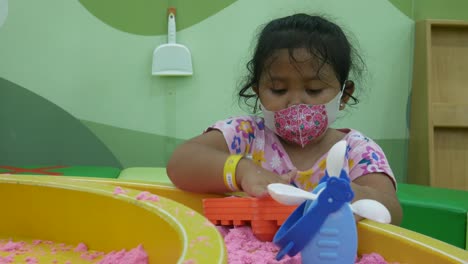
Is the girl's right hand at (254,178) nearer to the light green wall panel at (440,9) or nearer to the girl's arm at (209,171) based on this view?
the girl's arm at (209,171)

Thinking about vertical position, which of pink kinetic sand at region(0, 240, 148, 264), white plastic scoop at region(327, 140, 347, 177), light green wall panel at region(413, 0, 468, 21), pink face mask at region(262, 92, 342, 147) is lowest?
pink kinetic sand at region(0, 240, 148, 264)

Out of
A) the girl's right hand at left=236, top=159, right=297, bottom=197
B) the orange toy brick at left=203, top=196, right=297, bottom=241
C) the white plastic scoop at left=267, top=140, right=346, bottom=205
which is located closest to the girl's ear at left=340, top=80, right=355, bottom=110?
the girl's right hand at left=236, top=159, right=297, bottom=197

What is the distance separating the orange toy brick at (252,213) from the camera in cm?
55

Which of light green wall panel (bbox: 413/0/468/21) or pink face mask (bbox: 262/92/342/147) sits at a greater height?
light green wall panel (bbox: 413/0/468/21)

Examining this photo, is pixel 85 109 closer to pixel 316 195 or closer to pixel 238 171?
pixel 238 171

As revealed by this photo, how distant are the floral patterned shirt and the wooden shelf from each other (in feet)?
3.80

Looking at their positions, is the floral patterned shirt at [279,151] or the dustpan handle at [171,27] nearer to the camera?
the floral patterned shirt at [279,151]

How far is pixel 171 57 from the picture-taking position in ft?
6.34

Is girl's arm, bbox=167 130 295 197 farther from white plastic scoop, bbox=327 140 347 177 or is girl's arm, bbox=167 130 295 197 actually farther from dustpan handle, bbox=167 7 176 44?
dustpan handle, bbox=167 7 176 44

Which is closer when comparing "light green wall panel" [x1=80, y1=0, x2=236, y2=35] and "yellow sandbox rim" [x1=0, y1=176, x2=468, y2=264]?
"yellow sandbox rim" [x1=0, y1=176, x2=468, y2=264]

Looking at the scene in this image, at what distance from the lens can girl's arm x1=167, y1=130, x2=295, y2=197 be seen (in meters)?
0.64

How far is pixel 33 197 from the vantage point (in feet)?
2.05

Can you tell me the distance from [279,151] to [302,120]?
11 centimetres

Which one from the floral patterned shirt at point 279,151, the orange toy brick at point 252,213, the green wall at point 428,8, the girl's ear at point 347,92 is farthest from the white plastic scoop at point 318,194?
the green wall at point 428,8
